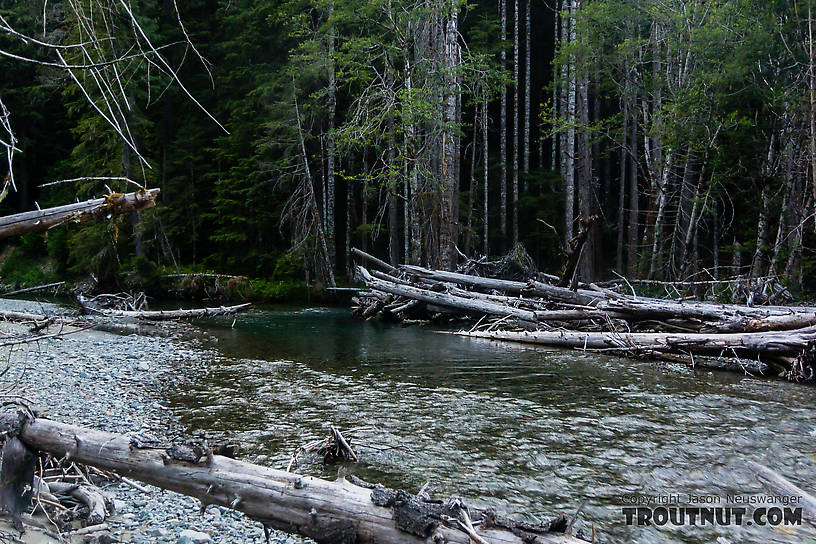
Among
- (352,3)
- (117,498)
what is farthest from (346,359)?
(352,3)

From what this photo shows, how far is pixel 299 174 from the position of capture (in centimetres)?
2269

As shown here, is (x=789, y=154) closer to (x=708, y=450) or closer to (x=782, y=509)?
(x=708, y=450)

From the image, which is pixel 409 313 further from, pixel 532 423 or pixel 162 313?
pixel 532 423

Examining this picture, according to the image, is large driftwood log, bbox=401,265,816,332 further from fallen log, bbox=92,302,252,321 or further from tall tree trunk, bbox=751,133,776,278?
fallen log, bbox=92,302,252,321

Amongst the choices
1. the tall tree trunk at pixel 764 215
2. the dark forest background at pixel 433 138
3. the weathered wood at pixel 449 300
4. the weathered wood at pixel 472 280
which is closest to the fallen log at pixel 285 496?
the dark forest background at pixel 433 138

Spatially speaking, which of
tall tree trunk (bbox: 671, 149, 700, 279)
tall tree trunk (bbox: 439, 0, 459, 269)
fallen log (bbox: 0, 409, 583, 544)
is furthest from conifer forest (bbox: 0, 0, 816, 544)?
tall tree trunk (bbox: 671, 149, 700, 279)

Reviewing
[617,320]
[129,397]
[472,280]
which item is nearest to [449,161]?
[472,280]

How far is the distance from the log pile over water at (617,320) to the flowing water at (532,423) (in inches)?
21.1

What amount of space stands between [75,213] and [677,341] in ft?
27.9

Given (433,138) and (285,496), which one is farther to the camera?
(433,138)

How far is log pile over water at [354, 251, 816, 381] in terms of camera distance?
7.86 metres

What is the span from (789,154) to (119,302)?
16483mm

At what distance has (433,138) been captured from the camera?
1822 centimetres

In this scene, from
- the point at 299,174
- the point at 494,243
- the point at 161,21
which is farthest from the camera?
the point at 494,243
